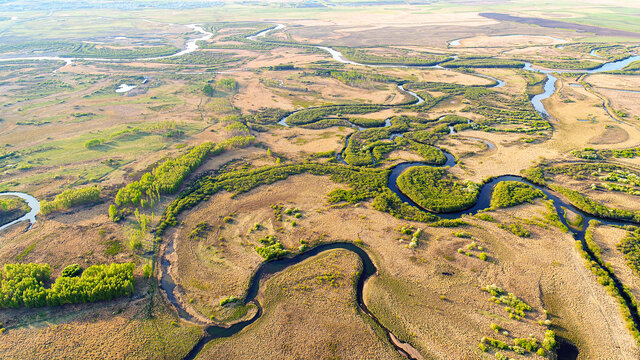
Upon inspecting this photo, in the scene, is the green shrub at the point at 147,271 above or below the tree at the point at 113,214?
below

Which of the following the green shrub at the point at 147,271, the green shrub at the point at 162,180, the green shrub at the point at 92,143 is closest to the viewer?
the green shrub at the point at 147,271

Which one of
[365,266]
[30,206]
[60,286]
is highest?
[60,286]

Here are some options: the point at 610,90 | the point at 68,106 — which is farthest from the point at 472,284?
the point at 68,106

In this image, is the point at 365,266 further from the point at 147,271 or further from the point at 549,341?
the point at 147,271

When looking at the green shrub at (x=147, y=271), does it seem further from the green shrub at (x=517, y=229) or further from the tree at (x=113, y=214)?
the green shrub at (x=517, y=229)

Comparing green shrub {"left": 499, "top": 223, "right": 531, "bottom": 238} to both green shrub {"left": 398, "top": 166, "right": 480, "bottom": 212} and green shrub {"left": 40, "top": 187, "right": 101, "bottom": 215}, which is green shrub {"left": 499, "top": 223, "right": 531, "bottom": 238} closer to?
green shrub {"left": 398, "top": 166, "right": 480, "bottom": 212}

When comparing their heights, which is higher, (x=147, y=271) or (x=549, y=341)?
(x=147, y=271)

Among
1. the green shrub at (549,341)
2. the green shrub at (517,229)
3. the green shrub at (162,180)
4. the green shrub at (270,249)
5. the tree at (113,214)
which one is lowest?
the green shrub at (549,341)

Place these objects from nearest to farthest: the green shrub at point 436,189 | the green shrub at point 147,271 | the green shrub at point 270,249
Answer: the green shrub at point 147,271 → the green shrub at point 270,249 → the green shrub at point 436,189

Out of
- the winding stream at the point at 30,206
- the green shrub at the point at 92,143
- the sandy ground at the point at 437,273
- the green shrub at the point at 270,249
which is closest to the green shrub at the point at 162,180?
the sandy ground at the point at 437,273

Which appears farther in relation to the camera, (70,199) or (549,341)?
(70,199)

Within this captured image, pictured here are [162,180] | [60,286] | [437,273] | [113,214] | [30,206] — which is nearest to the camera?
[60,286]

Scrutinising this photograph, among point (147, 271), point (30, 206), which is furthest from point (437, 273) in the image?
point (30, 206)
